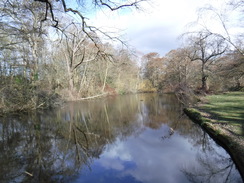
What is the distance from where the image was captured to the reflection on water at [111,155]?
410 cm

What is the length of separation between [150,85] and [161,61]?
647 cm

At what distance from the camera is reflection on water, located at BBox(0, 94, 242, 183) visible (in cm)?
410

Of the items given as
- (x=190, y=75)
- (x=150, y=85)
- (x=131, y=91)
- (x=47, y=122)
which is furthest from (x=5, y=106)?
(x=150, y=85)

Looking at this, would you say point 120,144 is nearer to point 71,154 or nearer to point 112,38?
point 71,154

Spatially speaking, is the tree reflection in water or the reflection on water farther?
the reflection on water

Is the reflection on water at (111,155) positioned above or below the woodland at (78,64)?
below

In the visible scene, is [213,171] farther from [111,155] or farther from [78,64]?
[78,64]

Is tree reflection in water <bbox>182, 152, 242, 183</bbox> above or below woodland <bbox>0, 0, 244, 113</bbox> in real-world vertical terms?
below

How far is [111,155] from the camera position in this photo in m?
5.46

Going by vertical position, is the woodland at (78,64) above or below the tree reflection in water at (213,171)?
above

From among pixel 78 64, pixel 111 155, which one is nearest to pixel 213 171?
pixel 111 155

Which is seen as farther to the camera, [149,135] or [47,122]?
[47,122]

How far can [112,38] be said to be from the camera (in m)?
5.77

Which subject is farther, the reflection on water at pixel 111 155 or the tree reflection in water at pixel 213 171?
the reflection on water at pixel 111 155
